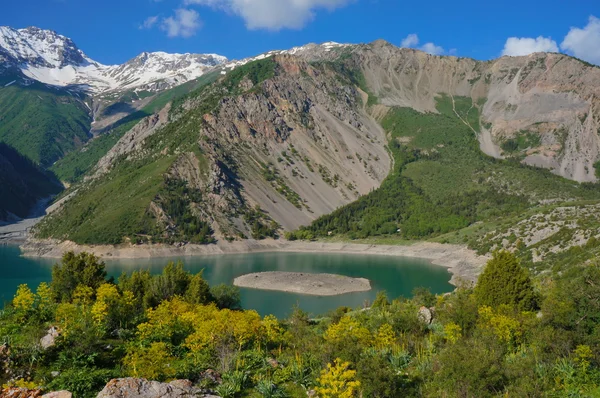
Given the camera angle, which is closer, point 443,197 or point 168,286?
point 168,286

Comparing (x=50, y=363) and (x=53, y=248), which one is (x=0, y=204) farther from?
(x=50, y=363)

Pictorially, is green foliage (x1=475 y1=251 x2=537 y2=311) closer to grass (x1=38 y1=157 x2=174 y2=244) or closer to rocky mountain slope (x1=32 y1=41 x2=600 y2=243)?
rocky mountain slope (x1=32 y1=41 x2=600 y2=243)

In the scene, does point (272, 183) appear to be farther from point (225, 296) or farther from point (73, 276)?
point (73, 276)

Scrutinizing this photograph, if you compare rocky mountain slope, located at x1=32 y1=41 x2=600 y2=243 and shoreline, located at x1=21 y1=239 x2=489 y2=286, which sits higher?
rocky mountain slope, located at x1=32 y1=41 x2=600 y2=243

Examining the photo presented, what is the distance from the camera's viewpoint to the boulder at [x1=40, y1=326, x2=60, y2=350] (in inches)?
825

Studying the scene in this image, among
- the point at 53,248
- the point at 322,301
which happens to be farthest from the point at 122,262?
the point at 322,301

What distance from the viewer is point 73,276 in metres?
42.2

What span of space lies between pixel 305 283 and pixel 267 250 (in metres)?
52.7

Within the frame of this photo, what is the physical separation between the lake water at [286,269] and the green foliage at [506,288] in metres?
30.5

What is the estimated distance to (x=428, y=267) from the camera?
4220 inches

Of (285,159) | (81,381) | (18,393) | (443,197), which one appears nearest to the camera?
(18,393)

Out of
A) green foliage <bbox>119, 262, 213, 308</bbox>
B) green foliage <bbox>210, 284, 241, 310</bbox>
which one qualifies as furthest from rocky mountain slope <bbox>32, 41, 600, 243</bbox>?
green foliage <bbox>119, 262, 213, 308</bbox>

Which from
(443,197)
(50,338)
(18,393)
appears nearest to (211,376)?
(50,338)

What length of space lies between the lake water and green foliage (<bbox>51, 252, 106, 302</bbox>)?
82.4ft
